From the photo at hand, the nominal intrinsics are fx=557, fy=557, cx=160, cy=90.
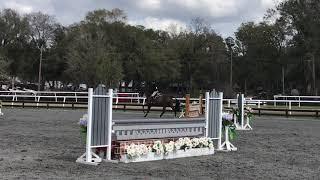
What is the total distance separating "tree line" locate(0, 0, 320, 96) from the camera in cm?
8394

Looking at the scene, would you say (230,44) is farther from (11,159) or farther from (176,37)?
(11,159)

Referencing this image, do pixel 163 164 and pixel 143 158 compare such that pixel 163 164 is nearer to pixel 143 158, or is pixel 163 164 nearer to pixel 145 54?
pixel 143 158

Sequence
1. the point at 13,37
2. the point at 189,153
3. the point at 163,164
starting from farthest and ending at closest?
1. the point at 13,37
2. the point at 189,153
3. the point at 163,164

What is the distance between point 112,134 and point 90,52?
7224 centimetres

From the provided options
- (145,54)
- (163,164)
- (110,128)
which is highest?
(145,54)

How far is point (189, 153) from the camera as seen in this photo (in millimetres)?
13469

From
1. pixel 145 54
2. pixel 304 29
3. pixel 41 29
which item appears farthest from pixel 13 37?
pixel 304 29

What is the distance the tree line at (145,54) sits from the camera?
3305 inches

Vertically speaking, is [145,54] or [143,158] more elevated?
[145,54]

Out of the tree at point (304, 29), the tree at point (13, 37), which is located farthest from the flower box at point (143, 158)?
the tree at point (13, 37)

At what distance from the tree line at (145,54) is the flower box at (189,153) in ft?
223

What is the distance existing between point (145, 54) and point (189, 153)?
79504 millimetres

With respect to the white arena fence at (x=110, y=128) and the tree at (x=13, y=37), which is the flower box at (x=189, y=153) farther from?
the tree at (x=13, y=37)

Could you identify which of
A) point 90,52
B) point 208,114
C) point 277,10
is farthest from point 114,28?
point 208,114
